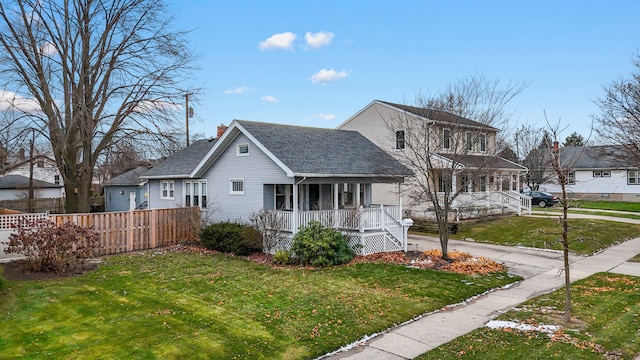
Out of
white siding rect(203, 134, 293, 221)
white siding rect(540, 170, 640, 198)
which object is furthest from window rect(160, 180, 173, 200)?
white siding rect(540, 170, 640, 198)

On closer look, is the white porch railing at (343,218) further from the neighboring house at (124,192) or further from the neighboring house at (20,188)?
the neighboring house at (20,188)

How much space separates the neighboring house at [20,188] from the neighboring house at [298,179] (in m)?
35.0

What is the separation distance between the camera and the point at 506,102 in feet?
49.8

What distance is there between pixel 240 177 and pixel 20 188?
40.3 meters

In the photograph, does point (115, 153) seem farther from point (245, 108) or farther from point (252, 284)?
point (252, 284)

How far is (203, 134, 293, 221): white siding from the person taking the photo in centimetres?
1638

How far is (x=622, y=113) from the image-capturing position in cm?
2061

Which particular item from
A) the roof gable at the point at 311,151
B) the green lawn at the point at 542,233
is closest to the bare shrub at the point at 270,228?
the roof gable at the point at 311,151

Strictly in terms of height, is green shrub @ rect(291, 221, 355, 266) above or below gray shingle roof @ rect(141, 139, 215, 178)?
below

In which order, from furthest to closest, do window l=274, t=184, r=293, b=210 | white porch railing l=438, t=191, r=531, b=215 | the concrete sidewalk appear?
white porch railing l=438, t=191, r=531, b=215 < window l=274, t=184, r=293, b=210 < the concrete sidewalk

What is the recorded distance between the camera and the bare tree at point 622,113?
64.3 feet

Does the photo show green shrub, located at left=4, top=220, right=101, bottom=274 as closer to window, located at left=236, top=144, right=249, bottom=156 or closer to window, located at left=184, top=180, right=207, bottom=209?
window, located at left=236, top=144, right=249, bottom=156

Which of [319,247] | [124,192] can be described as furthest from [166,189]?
[319,247]

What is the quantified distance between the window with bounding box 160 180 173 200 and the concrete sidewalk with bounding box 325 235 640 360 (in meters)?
13.8
